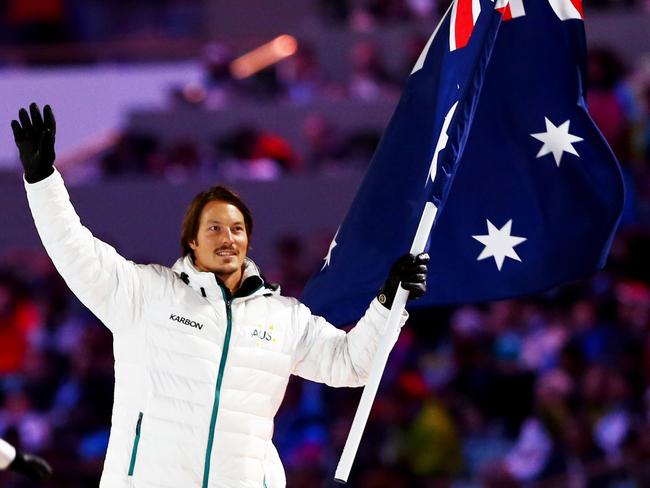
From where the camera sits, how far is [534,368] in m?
9.22

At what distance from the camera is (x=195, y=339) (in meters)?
4.84

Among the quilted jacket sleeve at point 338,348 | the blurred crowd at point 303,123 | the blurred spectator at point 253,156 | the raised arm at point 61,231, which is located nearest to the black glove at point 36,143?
the raised arm at point 61,231

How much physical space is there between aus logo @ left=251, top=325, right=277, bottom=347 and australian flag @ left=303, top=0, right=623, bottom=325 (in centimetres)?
68

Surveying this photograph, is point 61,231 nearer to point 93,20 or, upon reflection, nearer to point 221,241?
point 221,241

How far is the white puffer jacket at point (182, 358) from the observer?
15.6 ft

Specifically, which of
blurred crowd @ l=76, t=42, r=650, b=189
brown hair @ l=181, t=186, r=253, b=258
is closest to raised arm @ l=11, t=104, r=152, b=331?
brown hair @ l=181, t=186, r=253, b=258

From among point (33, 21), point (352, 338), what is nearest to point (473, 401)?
point (352, 338)

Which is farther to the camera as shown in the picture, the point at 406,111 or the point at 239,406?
the point at 406,111

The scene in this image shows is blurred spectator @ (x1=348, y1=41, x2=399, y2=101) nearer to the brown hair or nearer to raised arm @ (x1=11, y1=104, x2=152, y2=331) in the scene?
the brown hair

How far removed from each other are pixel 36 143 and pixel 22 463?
0.97m

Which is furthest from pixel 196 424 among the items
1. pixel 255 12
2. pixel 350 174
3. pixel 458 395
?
pixel 255 12

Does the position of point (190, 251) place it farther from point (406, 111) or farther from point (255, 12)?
point (255, 12)

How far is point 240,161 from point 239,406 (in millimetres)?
7837

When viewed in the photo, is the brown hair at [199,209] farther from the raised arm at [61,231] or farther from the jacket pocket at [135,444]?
the jacket pocket at [135,444]
